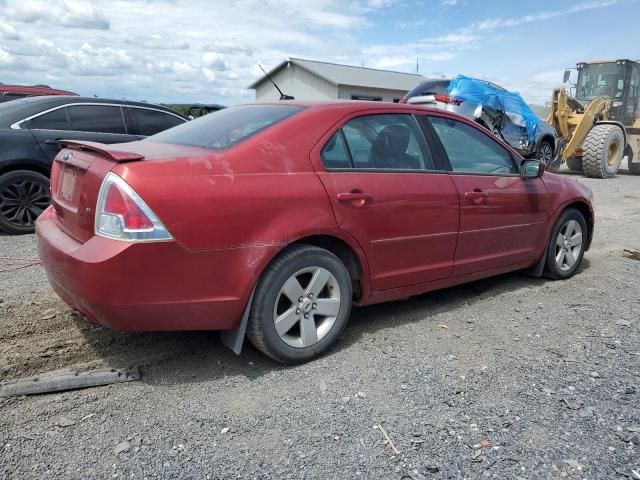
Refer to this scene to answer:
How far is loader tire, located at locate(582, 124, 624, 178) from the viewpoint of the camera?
46.7ft

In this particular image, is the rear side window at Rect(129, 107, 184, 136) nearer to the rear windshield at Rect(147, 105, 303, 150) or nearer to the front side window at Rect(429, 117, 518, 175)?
the rear windshield at Rect(147, 105, 303, 150)

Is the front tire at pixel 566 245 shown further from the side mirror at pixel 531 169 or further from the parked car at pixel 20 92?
the parked car at pixel 20 92

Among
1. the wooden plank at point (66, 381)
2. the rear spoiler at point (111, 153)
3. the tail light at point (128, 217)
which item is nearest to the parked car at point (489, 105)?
the rear spoiler at point (111, 153)

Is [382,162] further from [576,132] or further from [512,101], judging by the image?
[576,132]

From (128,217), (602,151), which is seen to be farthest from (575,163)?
(128,217)

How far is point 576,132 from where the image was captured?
47.1ft

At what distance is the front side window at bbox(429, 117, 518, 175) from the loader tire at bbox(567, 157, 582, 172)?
1240 centimetres

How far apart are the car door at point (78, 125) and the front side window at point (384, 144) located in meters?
4.40

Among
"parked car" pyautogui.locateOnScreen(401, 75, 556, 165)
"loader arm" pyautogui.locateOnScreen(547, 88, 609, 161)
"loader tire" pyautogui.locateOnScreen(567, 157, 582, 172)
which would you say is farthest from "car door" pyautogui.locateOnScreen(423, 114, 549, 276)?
"loader tire" pyautogui.locateOnScreen(567, 157, 582, 172)

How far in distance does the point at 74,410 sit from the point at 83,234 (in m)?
0.92

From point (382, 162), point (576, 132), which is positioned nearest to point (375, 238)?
point (382, 162)

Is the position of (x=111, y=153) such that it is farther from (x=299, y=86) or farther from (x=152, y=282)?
(x=299, y=86)

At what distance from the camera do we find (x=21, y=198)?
640cm

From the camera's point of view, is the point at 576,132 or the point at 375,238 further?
the point at 576,132
